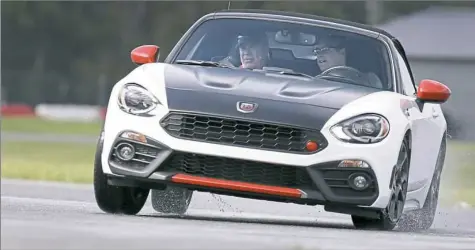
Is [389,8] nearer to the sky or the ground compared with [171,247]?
nearer to the ground

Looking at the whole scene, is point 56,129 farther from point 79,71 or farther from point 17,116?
point 79,71

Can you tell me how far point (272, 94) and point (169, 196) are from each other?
2054 mm

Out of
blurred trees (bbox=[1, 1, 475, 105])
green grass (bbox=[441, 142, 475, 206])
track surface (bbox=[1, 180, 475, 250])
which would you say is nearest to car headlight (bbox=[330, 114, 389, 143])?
track surface (bbox=[1, 180, 475, 250])

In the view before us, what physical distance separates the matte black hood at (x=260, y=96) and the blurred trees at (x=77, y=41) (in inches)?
1808

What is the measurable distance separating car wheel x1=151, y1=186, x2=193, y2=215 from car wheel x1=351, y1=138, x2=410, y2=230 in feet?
5.49

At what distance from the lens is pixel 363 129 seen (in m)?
9.32

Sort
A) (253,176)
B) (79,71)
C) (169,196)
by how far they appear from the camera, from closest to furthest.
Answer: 1. (253,176)
2. (169,196)
3. (79,71)

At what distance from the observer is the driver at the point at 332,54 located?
10.3 m

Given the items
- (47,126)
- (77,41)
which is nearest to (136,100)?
(47,126)

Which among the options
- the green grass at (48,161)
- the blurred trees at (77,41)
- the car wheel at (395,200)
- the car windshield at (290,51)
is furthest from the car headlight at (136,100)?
the blurred trees at (77,41)

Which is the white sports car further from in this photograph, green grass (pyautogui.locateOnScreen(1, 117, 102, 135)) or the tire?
green grass (pyautogui.locateOnScreen(1, 117, 102, 135))

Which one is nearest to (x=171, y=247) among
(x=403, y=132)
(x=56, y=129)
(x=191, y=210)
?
(x=403, y=132)

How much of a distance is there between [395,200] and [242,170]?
1.14 m

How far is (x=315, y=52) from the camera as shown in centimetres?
1038
